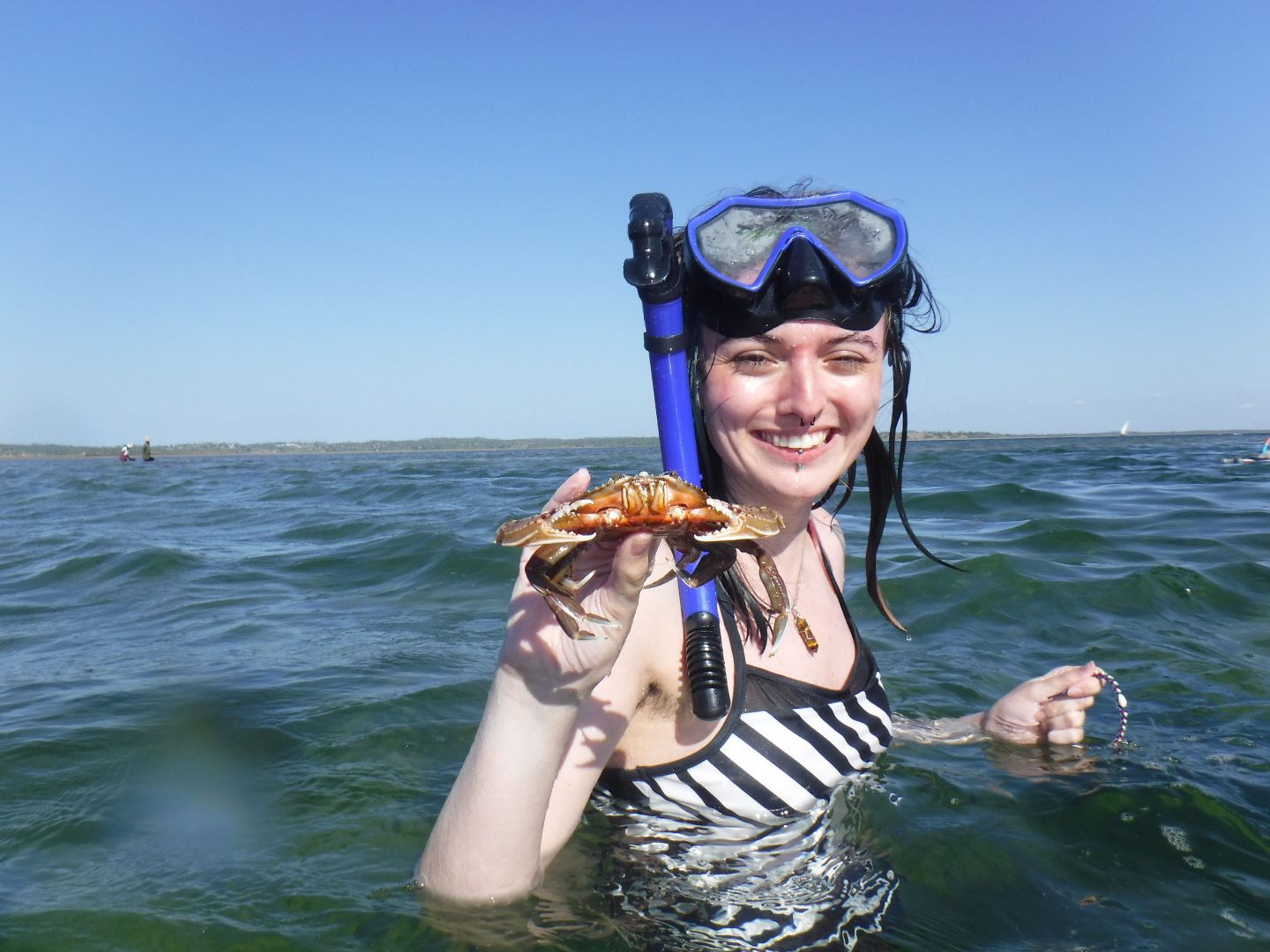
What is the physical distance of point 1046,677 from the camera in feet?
13.7

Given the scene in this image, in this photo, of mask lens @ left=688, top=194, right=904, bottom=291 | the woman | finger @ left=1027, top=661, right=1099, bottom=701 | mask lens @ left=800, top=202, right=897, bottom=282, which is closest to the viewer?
the woman

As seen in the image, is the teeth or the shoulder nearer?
the teeth

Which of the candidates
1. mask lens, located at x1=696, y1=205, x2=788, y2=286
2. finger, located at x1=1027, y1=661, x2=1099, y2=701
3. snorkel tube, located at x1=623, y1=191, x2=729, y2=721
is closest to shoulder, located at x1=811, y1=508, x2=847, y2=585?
finger, located at x1=1027, y1=661, x2=1099, y2=701

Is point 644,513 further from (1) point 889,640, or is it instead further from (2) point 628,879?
(1) point 889,640

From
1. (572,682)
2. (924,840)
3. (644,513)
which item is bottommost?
(924,840)

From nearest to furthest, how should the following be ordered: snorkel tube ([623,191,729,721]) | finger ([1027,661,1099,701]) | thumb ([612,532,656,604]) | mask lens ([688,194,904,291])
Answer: thumb ([612,532,656,604]) < snorkel tube ([623,191,729,721]) < mask lens ([688,194,904,291]) < finger ([1027,661,1099,701])

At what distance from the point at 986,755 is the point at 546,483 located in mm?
19035

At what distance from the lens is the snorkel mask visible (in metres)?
3.12

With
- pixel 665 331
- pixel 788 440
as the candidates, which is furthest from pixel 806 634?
pixel 665 331

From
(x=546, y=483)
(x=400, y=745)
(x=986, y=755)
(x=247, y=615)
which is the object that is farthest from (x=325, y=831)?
(x=546, y=483)

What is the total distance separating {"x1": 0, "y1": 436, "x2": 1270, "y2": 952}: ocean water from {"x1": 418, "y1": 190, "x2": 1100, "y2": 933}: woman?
13.4 inches

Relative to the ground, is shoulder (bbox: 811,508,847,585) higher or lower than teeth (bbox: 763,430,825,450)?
lower

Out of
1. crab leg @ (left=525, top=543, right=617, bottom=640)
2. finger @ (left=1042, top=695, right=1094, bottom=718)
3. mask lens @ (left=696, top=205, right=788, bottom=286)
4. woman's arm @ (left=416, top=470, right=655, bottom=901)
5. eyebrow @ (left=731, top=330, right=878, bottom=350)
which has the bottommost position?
finger @ (left=1042, top=695, right=1094, bottom=718)

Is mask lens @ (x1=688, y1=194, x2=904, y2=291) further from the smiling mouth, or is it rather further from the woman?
the smiling mouth
